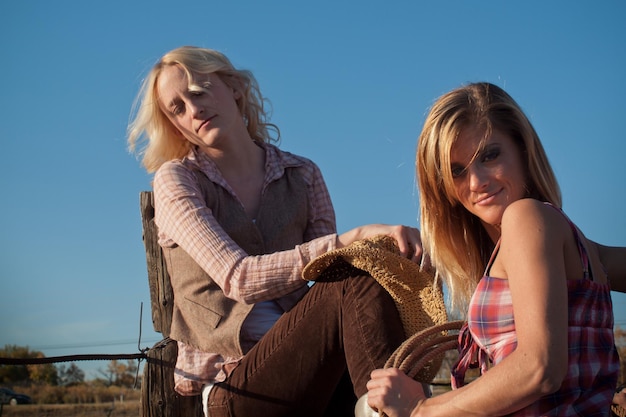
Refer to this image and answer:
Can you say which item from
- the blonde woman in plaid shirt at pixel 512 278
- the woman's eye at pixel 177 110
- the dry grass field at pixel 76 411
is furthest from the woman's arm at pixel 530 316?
the dry grass field at pixel 76 411

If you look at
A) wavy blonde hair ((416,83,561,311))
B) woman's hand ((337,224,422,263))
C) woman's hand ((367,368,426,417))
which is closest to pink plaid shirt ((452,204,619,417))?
woman's hand ((367,368,426,417))

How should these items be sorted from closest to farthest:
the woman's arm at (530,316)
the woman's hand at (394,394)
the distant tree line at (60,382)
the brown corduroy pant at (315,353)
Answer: the woman's arm at (530,316) < the woman's hand at (394,394) < the brown corduroy pant at (315,353) < the distant tree line at (60,382)

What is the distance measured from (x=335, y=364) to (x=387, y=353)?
0.28 meters

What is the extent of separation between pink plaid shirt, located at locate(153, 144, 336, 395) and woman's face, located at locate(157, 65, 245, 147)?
11 centimetres

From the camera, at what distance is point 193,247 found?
3023 mm

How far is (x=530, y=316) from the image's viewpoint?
1701mm

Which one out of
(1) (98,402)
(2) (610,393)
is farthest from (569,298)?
(1) (98,402)

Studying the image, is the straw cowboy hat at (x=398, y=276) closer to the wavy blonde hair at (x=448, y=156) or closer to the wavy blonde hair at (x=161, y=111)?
the wavy blonde hair at (x=448, y=156)

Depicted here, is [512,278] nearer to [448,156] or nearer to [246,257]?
[448,156]

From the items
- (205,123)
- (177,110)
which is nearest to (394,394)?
(205,123)

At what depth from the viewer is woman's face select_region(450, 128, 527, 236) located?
6.89 feet

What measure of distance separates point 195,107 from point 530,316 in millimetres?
2067

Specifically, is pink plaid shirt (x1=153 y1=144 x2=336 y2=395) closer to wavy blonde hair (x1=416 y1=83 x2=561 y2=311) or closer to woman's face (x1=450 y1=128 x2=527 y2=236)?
wavy blonde hair (x1=416 y1=83 x2=561 y2=311)

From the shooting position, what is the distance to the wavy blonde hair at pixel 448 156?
2119mm
